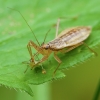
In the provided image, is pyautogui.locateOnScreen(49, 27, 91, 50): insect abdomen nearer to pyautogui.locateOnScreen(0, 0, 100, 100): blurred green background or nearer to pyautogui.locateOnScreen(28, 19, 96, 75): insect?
pyautogui.locateOnScreen(28, 19, 96, 75): insect

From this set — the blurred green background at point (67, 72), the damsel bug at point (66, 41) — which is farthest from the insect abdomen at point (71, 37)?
the blurred green background at point (67, 72)

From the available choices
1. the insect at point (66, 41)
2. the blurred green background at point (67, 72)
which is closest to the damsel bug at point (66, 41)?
the insect at point (66, 41)

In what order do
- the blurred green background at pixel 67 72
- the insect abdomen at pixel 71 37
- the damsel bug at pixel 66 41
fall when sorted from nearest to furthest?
the damsel bug at pixel 66 41 → the insect abdomen at pixel 71 37 → the blurred green background at pixel 67 72

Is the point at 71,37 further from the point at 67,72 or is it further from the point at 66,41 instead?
the point at 67,72

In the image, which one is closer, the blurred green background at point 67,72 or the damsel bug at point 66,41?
the damsel bug at point 66,41

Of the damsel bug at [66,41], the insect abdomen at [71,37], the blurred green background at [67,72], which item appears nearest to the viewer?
the damsel bug at [66,41]

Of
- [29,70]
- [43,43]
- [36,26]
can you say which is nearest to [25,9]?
[36,26]

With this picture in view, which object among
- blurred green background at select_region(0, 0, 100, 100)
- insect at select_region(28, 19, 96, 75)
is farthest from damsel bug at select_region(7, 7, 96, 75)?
blurred green background at select_region(0, 0, 100, 100)

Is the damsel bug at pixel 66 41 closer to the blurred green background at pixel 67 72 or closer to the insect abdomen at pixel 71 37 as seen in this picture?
the insect abdomen at pixel 71 37

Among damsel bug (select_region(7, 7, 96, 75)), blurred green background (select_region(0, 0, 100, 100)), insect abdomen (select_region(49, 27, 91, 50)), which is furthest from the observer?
blurred green background (select_region(0, 0, 100, 100))

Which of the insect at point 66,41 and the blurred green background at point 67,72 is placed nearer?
the insect at point 66,41
